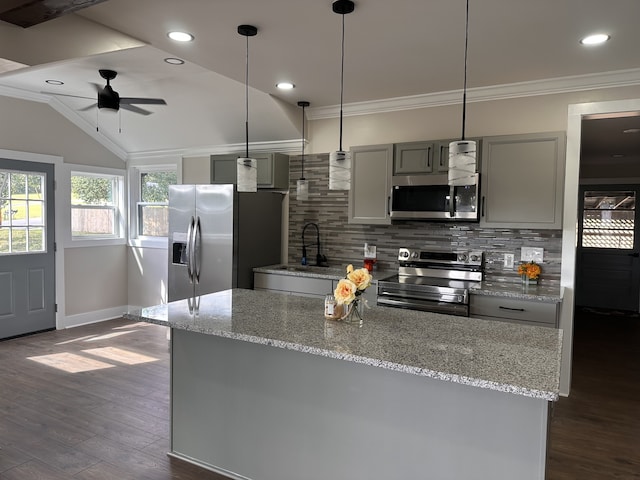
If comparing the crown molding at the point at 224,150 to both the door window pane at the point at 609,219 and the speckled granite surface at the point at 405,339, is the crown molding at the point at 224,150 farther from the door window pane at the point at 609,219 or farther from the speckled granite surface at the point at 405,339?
the door window pane at the point at 609,219

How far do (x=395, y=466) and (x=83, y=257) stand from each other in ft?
16.5

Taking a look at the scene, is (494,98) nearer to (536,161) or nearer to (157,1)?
(536,161)

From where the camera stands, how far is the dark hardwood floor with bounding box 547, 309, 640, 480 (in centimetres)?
259

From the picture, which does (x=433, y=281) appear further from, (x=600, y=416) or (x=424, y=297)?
(x=600, y=416)

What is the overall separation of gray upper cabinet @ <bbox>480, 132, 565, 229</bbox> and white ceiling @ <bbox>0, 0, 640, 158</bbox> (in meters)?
0.53

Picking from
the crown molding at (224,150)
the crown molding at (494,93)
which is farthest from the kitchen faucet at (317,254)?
the crown molding at (494,93)

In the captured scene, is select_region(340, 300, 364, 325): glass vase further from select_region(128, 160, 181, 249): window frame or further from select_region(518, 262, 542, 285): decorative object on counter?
select_region(128, 160, 181, 249): window frame

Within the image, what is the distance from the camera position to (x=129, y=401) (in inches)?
133

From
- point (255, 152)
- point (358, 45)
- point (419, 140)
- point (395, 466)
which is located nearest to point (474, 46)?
point (358, 45)

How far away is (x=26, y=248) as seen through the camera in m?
5.07

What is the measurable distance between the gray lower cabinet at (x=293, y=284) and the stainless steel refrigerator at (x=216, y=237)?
0.42 ft

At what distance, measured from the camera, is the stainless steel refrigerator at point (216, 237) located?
14.2 ft

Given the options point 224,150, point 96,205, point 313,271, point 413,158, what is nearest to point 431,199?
point 413,158

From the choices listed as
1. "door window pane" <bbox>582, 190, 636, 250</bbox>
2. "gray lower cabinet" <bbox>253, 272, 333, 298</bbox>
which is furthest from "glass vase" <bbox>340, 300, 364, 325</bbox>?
"door window pane" <bbox>582, 190, 636, 250</bbox>
